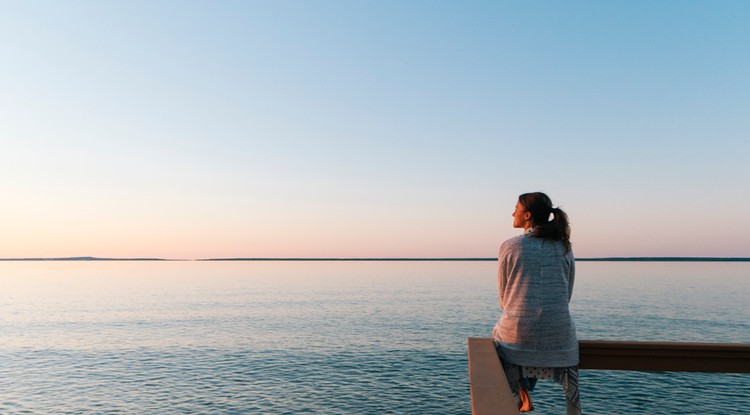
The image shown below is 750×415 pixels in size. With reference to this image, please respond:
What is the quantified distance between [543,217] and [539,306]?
54 centimetres

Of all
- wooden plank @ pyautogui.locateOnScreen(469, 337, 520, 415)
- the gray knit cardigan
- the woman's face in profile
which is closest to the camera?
wooden plank @ pyautogui.locateOnScreen(469, 337, 520, 415)

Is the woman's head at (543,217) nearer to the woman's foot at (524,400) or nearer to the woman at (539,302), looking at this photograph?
the woman at (539,302)

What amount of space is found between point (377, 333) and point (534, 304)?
33.4m

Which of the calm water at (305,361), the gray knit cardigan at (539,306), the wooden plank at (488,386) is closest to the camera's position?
the wooden plank at (488,386)

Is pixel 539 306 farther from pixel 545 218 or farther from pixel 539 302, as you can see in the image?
pixel 545 218

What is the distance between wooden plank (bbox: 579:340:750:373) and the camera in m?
3.32

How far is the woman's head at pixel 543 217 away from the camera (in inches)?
132

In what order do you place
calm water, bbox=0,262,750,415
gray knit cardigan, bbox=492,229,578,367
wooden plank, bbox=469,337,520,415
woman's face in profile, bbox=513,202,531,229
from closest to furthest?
wooden plank, bbox=469,337,520,415 < gray knit cardigan, bbox=492,229,578,367 < woman's face in profile, bbox=513,202,531,229 < calm water, bbox=0,262,750,415

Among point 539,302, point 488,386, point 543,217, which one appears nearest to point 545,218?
point 543,217

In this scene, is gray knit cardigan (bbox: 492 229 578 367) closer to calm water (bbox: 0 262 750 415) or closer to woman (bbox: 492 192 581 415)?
woman (bbox: 492 192 581 415)

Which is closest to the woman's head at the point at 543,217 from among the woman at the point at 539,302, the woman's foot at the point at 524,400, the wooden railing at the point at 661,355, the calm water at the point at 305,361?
the woman at the point at 539,302

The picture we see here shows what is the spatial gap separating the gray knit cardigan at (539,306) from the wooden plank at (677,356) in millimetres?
251

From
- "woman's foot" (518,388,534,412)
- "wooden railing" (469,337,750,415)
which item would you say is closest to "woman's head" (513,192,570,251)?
"wooden railing" (469,337,750,415)

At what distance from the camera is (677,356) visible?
3.34m
